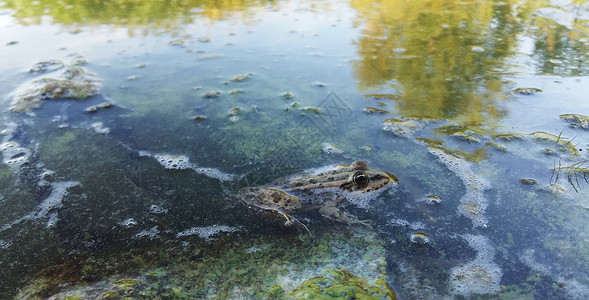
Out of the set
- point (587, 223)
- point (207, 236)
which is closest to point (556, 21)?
point (587, 223)

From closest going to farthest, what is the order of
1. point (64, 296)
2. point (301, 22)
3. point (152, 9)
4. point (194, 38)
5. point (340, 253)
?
point (64, 296) → point (340, 253) → point (194, 38) → point (301, 22) → point (152, 9)

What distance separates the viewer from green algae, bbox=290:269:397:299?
2.27 metres

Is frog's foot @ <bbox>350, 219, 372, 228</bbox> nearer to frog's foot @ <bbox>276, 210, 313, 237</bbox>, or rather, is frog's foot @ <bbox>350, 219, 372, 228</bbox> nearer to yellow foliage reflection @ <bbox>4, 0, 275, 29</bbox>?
frog's foot @ <bbox>276, 210, 313, 237</bbox>

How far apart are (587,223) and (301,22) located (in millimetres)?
6549

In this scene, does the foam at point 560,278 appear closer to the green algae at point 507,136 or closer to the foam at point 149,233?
the green algae at point 507,136

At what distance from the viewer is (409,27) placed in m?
7.29

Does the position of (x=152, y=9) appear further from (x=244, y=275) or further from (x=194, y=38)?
(x=244, y=275)

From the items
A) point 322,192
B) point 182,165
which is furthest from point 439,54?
point 182,165

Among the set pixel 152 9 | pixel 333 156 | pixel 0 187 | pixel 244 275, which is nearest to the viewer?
pixel 244 275

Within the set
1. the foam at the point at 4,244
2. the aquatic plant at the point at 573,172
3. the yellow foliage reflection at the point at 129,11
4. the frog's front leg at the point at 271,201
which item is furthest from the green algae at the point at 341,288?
the yellow foliage reflection at the point at 129,11

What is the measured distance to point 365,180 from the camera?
3.18 meters

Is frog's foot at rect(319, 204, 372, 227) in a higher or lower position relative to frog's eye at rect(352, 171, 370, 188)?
lower

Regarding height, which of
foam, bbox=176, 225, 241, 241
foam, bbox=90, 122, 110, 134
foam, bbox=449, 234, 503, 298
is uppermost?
foam, bbox=90, 122, 110, 134

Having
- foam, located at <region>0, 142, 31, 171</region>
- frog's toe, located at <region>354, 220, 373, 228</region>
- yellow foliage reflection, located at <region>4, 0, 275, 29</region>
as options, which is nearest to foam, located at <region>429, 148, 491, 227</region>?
frog's toe, located at <region>354, 220, 373, 228</region>
